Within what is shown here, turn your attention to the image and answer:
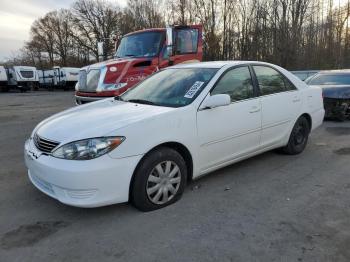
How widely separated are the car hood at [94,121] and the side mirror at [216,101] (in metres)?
0.45

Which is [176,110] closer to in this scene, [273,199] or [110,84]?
[273,199]

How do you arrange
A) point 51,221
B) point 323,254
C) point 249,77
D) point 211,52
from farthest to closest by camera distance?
point 211,52, point 249,77, point 51,221, point 323,254

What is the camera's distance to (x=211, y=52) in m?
29.7

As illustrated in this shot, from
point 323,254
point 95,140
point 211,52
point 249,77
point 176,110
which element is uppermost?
point 211,52

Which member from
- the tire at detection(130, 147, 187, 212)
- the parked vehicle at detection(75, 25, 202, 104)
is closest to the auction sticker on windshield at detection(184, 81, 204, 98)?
the tire at detection(130, 147, 187, 212)

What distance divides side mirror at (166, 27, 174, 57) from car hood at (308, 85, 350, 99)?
425cm

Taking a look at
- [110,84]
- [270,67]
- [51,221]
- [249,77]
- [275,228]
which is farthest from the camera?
[110,84]

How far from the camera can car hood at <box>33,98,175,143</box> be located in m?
3.38

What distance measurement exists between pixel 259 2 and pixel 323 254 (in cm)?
3295

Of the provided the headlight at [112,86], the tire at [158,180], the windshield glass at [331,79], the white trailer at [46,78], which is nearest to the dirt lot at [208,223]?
the tire at [158,180]

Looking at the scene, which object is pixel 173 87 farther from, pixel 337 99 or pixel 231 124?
pixel 337 99

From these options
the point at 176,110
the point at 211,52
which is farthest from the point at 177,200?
the point at 211,52

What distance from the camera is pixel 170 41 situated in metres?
8.18

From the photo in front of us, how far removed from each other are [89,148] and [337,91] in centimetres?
762
